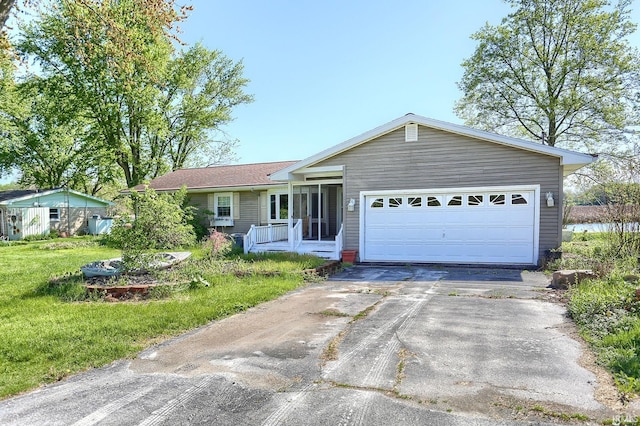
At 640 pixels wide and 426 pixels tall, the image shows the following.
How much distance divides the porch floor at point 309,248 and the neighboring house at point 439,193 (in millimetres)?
41

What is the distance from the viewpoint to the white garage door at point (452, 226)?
1112 cm

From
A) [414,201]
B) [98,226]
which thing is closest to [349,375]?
[414,201]

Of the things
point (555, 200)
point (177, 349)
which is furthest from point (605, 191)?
point (177, 349)

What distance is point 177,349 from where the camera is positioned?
473 cm

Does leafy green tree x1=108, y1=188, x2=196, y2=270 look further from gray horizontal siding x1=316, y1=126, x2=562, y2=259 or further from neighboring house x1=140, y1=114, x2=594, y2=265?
gray horizontal siding x1=316, y1=126, x2=562, y2=259

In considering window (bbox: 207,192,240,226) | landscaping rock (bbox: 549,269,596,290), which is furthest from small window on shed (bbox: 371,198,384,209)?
window (bbox: 207,192,240,226)

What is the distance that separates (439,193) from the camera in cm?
1187

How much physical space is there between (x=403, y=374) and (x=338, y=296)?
395 centimetres

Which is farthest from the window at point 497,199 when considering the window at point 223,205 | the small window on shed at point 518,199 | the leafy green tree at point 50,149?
the leafy green tree at point 50,149

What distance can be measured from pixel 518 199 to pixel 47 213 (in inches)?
1019

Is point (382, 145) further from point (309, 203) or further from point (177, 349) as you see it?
point (177, 349)

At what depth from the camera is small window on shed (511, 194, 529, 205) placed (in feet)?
36.2

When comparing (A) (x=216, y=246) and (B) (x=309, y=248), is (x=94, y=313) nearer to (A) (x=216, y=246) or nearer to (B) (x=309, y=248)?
(A) (x=216, y=246)

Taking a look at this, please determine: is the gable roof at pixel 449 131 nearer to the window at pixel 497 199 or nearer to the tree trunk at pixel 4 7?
the window at pixel 497 199
